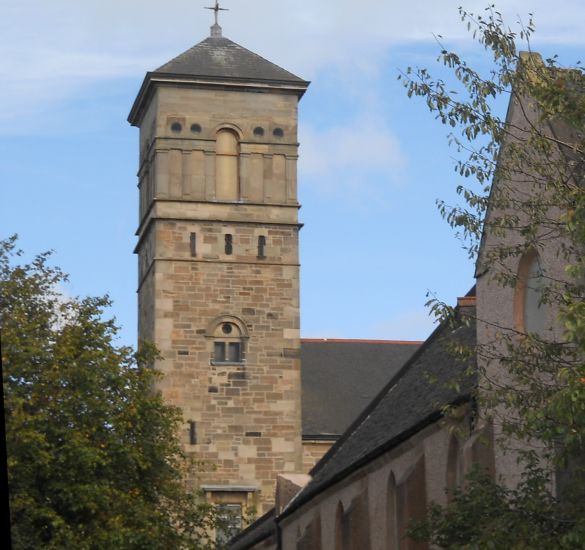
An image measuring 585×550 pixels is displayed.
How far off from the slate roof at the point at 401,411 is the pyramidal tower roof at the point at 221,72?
54.8 ft

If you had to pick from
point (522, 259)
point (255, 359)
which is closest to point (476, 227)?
point (522, 259)

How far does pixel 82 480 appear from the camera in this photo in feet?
96.1

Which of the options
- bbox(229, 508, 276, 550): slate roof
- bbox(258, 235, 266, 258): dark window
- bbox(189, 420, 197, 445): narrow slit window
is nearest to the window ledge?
bbox(189, 420, 197, 445): narrow slit window

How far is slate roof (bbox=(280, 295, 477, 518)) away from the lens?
2748cm

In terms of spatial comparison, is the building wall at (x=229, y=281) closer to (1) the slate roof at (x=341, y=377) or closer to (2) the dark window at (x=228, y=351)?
(2) the dark window at (x=228, y=351)

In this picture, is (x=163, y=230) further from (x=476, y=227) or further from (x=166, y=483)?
(x=476, y=227)

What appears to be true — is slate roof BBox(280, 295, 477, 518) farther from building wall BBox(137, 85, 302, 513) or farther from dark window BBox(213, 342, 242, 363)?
dark window BBox(213, 342, 242, 363)

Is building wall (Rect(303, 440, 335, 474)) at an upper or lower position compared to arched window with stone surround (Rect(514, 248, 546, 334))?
upper

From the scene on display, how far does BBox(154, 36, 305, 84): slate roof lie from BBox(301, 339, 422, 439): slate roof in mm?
11833

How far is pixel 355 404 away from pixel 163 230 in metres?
10.7

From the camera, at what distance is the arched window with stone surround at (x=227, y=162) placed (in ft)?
170

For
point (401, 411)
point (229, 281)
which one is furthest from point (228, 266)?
point (401, 411)

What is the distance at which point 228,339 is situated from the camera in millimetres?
51062

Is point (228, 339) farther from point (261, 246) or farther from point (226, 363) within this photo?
point (261, 246)
